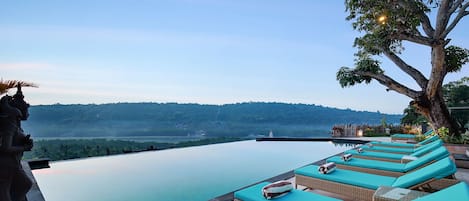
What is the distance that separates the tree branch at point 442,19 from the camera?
705 cm

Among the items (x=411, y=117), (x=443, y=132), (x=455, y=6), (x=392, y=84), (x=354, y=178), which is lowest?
(x=354, y=178)

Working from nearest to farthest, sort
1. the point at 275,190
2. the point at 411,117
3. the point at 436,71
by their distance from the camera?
the point at 275,190 < the point at 436,71 < the point at 411,117

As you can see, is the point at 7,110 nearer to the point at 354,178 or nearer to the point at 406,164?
the point at 354,178

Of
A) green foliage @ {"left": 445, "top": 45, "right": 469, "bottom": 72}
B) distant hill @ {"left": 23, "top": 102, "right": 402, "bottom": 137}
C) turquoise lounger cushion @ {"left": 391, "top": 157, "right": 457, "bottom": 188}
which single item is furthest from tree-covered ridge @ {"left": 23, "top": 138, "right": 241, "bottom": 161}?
green foliage @ {"left": 445, "top": 45, "right": 469, "bottom": 72}

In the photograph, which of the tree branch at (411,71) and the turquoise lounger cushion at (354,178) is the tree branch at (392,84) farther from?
the turquoise lounger cushion at (354,178)

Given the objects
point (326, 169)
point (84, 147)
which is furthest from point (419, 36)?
point (84, 147)

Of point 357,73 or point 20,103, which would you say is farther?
point 357,73

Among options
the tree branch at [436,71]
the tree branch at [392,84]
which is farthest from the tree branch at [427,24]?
the tree branch at [392,84]

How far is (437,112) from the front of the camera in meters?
7.57

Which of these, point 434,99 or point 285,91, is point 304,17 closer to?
point 434,99

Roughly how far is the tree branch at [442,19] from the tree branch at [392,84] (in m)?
1.65

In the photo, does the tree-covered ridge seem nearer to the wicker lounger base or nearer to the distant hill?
the distant hill

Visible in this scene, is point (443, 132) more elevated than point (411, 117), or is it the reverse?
point (411, 117)

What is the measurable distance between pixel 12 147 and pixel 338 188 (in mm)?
3212
